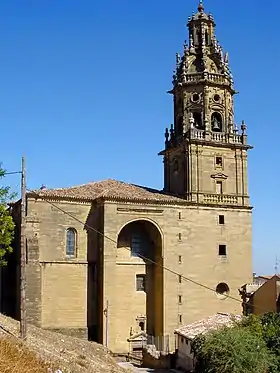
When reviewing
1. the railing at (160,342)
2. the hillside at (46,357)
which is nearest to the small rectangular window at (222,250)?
the railing at (160,342)

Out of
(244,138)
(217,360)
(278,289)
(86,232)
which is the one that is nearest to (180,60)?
(244,138)

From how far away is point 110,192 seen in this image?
41562 mm

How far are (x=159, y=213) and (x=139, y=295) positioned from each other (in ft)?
20.4

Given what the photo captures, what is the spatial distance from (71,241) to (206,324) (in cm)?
1092

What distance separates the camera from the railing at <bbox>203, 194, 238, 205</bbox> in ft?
145

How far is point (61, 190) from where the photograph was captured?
41312mm

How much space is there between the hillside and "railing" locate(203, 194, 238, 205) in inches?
726

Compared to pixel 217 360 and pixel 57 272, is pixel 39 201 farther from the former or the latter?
pixel 217 360

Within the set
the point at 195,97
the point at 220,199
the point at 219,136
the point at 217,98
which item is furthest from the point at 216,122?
the point at 220,199

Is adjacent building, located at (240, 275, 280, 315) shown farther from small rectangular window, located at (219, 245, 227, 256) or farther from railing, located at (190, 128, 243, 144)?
railing, located at (190, 128, 243, 144)

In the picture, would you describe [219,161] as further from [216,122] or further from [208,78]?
[208,78]

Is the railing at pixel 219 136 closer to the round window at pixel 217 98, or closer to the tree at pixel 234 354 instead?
the round window at pixel 217 98

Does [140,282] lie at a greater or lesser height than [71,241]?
lesser

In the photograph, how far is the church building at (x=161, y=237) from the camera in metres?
39.5
